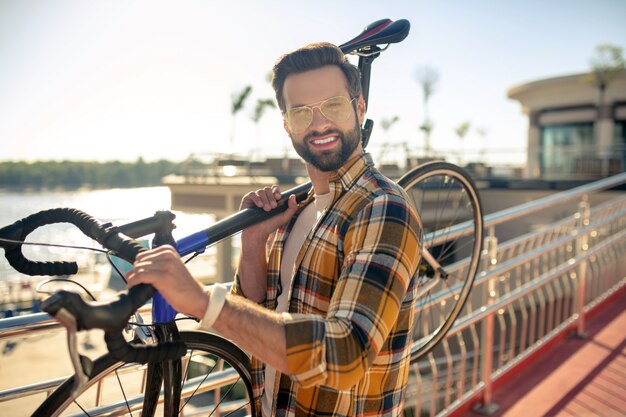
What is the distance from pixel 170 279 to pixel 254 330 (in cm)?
19

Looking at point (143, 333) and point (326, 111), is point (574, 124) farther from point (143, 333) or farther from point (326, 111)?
point (143, 333)

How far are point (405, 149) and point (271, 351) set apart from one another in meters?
15.1

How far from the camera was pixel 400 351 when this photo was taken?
1258mm

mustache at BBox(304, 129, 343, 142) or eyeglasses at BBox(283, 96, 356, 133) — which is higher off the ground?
eyeglasses at BBox(283, 96, 356, 133)

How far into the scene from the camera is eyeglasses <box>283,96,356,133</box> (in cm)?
132

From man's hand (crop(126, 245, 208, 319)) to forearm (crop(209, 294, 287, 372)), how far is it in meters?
0.05

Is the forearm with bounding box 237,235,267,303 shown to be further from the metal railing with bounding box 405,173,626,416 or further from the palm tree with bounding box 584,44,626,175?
the palm tree with bounding box 584,44,626,175

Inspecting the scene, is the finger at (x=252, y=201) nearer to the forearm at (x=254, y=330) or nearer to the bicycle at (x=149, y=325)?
the bicycle at (x=149, y=325)

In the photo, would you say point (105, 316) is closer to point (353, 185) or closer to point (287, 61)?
point (353, 185)

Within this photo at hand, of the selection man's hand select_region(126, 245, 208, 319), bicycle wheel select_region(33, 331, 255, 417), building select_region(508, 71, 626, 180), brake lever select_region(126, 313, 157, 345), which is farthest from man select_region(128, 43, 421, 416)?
building select_region(508, 71, 626, 180)

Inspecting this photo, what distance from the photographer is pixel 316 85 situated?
4.35ft

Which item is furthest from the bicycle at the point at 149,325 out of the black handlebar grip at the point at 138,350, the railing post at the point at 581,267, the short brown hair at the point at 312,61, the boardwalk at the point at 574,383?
the railing post at the point at 581,267

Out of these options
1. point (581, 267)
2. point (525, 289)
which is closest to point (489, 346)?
point (525, 289)

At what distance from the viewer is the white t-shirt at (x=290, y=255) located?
1.38m
